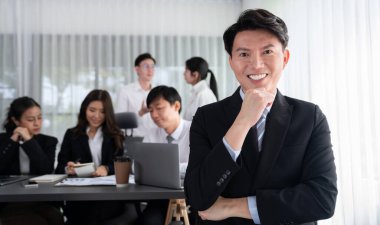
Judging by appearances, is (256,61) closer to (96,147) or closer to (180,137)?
(180,137)

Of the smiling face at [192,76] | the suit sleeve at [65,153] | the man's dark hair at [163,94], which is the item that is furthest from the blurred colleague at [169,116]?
the smiling face at [192,76]

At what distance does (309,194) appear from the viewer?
1.06 m

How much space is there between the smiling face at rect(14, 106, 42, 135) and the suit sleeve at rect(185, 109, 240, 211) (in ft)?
6.90

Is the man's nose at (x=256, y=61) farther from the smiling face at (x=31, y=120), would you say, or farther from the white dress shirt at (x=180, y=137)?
the smiling face at (x=31, y=120)

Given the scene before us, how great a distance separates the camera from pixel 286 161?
1106 millimetres

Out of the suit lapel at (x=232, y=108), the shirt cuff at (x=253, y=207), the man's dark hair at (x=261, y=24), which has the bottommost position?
the shirt cuff at (x=253, y=207)

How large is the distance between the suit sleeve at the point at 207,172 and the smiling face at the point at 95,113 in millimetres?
1768

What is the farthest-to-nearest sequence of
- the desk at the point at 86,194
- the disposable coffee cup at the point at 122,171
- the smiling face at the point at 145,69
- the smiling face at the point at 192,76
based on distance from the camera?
1. the smiling face at the point at 145,69
2. the smiling face at the point at 192,76
3. the disposable coffee cup at the point at 122,171
4. the desk at the point at 86,194

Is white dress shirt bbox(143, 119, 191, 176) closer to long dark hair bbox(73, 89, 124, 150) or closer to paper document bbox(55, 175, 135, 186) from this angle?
long dark hair bbox(73, 89, 124, 150)

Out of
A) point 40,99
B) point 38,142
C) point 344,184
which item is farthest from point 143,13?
point 344,184

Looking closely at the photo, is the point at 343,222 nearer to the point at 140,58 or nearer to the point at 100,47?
the point at 140,58

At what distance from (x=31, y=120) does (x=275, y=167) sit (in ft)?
7.61

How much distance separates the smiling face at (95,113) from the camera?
9.18 feet

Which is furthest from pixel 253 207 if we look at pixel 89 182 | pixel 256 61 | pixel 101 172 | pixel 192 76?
pixel 192 76
